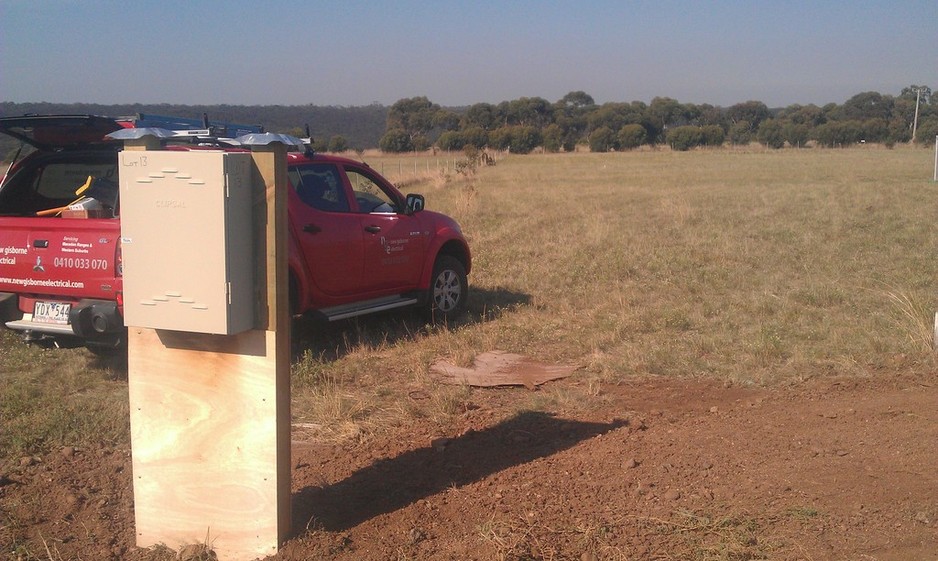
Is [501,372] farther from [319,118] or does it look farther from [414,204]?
[319,118]

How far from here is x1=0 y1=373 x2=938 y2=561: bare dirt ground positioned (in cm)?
411

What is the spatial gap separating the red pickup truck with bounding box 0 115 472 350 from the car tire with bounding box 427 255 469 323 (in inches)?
0.5

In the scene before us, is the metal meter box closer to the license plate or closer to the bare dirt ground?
the bare dirt ground

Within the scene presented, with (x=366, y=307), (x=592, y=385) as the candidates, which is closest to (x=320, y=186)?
(x=366, y=307)

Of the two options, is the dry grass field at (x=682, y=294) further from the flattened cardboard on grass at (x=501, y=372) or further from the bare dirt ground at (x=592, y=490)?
the bare dirt ground at (x=592, y=490)

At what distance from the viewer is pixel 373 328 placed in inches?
378

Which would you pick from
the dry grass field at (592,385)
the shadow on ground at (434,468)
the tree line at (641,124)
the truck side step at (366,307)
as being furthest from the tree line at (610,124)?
the shadow on ground at (434,468)

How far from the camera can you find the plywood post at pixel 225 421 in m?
3.98

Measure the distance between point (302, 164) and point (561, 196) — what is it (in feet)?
56.7

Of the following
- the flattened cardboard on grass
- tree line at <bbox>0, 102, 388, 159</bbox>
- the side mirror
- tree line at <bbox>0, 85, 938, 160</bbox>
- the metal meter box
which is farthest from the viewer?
tree line at <bbox>0, 85, 938, 160</bbox>

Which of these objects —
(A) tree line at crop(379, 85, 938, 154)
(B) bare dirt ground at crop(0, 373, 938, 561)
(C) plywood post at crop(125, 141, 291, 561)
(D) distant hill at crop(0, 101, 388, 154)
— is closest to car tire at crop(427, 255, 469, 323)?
(B) bare dirt ground at crop(0, 373, 938, 561)

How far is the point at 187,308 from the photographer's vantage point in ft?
13.0

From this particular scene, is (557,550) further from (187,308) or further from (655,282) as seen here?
(655,282)

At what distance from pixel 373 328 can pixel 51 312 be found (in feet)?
11.0
